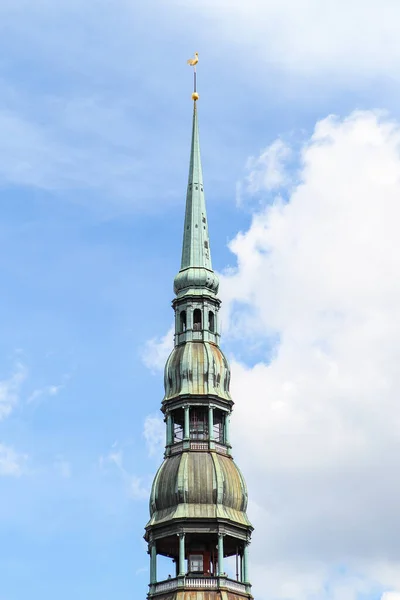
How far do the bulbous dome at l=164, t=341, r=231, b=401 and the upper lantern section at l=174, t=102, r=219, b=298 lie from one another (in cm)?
518

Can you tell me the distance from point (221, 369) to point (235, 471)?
895 centimetres

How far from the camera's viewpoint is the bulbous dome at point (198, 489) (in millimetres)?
126938

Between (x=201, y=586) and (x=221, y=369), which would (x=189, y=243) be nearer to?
(x=221, y=369)

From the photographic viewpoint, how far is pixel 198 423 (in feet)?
438

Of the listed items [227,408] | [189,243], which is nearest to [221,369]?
[227,408]

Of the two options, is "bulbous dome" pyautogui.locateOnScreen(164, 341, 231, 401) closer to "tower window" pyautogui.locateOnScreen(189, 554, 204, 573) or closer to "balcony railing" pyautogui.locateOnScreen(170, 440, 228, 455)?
"balcony railing" pyautogui.locateOnScreen(170, 440, 228, 455)

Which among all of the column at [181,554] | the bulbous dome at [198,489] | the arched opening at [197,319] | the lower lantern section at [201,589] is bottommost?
the lower lantern section at [201,589]

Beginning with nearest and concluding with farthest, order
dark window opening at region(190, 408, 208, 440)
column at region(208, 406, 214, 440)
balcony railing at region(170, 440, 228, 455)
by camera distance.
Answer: balcony railing at region(170, 440, 228, 455) < column at region(208, 406, 214, 440) < dark window opening at region(190, 408, 208, 440)

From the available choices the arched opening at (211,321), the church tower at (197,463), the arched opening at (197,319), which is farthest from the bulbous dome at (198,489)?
the arched opening at (197,319)

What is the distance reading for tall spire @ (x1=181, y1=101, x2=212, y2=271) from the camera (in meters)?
138

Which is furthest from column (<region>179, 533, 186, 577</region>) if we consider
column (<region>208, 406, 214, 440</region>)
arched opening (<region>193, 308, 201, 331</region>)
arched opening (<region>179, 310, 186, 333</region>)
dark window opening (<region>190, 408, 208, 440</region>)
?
arched opening (<region>179, 310, 186, 333</region>)

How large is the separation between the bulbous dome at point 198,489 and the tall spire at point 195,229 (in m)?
17.9

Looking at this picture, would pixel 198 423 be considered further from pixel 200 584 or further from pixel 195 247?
pixel 195 247

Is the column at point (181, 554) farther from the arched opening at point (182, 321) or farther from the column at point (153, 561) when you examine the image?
the arched opening at point (182, 321)
